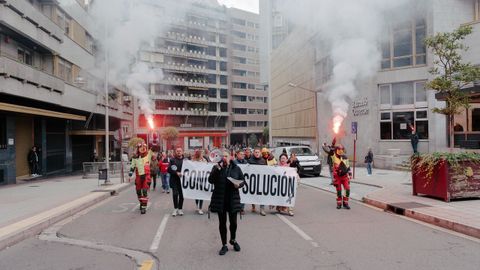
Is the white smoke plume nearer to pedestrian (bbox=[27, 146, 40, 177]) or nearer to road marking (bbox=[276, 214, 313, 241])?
road marking (bbox=[276, 214, 313, 241])

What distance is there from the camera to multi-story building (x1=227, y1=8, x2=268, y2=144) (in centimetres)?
8012

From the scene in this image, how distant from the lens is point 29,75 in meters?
18.8

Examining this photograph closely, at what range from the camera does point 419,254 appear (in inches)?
246

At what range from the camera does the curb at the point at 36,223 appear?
294 inches

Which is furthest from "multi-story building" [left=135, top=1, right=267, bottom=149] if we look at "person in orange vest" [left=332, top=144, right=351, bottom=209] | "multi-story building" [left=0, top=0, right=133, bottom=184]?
"person in orange vest" [left=332, top=144, right=351, bottom=209]

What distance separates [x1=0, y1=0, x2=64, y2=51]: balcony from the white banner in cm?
1186

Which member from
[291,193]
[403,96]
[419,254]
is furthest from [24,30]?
[403,96]

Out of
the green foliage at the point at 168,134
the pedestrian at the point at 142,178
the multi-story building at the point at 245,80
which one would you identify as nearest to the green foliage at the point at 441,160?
the pedestrian at the point at 142,178

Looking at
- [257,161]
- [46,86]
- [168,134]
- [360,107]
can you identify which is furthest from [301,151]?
[168,134]

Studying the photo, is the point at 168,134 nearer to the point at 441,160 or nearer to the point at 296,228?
the point at 441,160

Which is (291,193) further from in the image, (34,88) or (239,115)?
(239,115)

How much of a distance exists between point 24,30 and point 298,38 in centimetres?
3097

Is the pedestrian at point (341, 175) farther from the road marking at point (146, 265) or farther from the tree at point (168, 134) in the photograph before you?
the tree at point (168, 134)

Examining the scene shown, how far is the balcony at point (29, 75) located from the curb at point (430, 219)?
14607 millimetres
